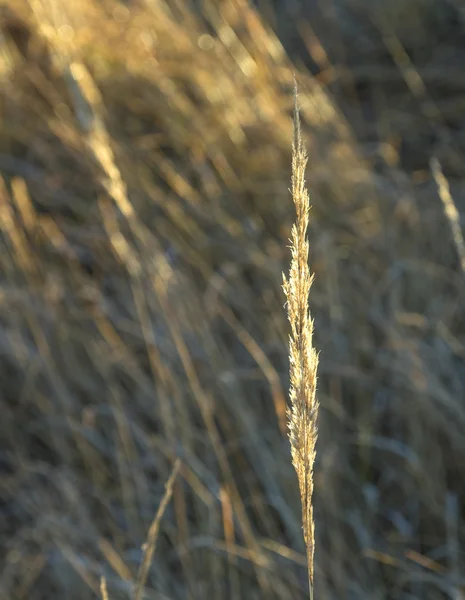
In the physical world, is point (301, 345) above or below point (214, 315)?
below

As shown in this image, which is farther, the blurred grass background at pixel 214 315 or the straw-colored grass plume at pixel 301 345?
the blurred grass background at pixel 214 315

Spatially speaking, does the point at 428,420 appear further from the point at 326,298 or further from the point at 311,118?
the point at 311,118

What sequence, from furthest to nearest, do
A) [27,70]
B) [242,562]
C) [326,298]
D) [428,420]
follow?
[27,70], [326,298], [428,420], [242,562]

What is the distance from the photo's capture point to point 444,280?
2197 mm

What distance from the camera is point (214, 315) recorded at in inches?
83.5

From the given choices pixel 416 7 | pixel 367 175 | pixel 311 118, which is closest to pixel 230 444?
pixel 367 175

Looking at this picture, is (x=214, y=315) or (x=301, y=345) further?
(x=214, y=315)

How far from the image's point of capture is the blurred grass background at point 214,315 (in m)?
1.62

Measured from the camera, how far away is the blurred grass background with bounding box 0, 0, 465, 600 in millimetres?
1615

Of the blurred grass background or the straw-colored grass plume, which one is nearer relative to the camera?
the straw-colored grass plume

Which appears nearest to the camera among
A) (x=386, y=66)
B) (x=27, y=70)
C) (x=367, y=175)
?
(x=367, y=175)

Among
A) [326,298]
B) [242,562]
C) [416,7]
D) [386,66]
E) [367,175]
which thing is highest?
[416,7]

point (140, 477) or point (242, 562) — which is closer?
point (242, 562)

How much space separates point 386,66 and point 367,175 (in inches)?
41.6
